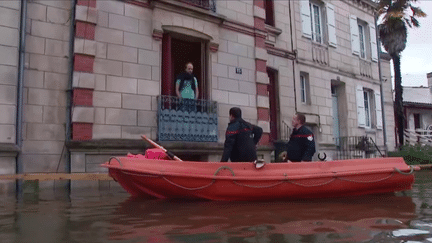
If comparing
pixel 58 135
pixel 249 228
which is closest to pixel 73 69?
pixel 58 135

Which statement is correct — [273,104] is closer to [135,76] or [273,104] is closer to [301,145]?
[135,76]

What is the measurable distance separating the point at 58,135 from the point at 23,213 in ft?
10.2

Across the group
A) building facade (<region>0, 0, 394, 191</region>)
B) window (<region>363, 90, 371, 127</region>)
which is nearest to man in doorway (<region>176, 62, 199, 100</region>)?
building facade (<region>0, 0, 394, 191</region>)

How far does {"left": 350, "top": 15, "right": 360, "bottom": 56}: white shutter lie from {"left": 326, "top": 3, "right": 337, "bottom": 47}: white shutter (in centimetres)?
129

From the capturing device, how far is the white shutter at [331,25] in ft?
42.6

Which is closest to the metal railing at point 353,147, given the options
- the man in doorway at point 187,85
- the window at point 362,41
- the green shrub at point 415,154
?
the green shrub at point 415,154

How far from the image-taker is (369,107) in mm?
14750

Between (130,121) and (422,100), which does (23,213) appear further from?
(422,100)

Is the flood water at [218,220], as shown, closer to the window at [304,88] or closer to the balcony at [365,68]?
the window at [304,88]

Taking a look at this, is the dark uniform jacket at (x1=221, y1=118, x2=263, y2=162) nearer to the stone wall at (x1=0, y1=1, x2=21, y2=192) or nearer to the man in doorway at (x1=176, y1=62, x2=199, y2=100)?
the man in doorway at (x1=176, y1=62, x2=199, y2=100)

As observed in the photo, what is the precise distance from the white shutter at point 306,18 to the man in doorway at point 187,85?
18.2 ft

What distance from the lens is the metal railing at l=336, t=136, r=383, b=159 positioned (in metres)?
12.8

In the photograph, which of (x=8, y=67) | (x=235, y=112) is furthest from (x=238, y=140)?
(x=8, y=67)

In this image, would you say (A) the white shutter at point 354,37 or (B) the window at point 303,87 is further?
(A) the white shutter at point 354,37
